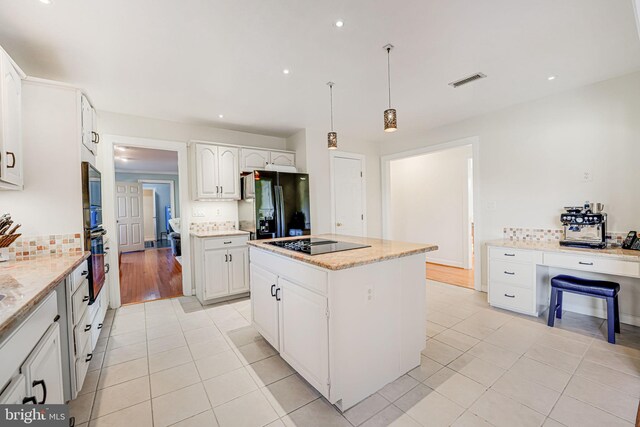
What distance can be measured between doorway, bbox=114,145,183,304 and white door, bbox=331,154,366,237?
2.83m

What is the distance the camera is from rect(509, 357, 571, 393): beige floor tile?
6.14 feet

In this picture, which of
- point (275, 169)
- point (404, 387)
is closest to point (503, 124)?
point (275, 169)

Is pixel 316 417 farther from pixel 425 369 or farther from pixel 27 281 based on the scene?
pixel 27 281

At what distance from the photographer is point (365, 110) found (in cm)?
359

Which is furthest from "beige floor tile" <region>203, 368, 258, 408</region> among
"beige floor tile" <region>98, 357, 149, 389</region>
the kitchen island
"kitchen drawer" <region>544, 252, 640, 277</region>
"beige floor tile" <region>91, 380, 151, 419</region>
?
"kitchen drawer" <region>544, 252, 640, 277</region>

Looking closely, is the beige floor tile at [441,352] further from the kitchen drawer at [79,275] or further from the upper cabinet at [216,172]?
the upper cabinet at [216,172]

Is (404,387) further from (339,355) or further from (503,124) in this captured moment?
(503,124)

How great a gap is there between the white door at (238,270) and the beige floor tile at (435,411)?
8.72 feet

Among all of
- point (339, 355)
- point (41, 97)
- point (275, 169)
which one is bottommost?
point (339, 355)

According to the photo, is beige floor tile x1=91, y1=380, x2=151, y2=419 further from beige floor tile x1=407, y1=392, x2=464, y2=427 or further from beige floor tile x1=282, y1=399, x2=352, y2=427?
beige floor tile x1=407, y1=392, x2=464, y2=427

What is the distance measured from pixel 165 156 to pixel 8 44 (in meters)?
3.99

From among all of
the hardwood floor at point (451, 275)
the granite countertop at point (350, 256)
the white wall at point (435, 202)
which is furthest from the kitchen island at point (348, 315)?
the white wall at point (435, 202)

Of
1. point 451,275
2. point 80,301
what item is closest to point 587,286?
point 451,275

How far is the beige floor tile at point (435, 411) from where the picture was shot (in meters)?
1.57
